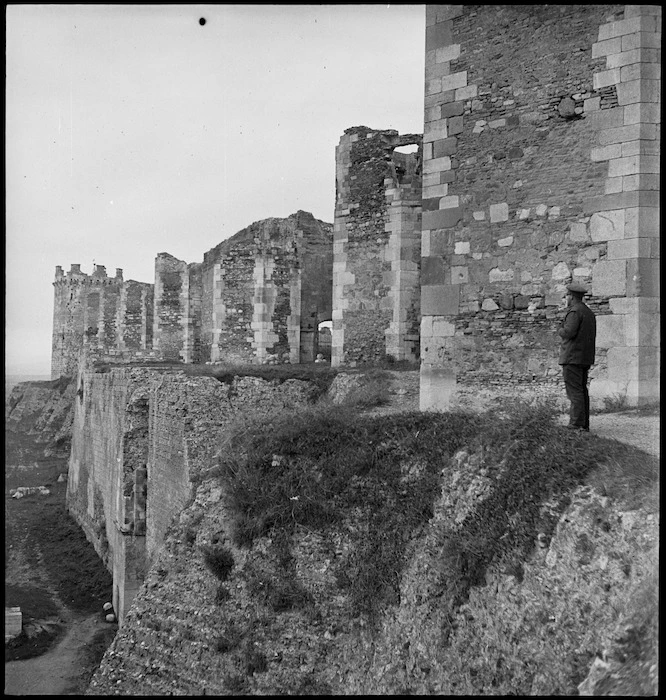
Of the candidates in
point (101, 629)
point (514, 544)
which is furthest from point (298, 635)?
point (101, 629)

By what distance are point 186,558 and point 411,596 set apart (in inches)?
102

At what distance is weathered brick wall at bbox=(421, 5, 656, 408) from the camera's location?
7.76m

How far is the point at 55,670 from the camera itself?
1201 centimetres

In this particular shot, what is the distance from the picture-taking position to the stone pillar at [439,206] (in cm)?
876

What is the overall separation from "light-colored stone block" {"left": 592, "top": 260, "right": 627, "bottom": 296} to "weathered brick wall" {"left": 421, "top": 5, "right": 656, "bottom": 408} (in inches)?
0.4

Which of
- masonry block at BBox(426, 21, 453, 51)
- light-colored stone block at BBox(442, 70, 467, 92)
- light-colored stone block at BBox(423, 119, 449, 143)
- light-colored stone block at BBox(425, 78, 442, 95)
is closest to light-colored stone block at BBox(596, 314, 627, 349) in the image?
light-colored stone block at BBox(423, 119, 449, 143)

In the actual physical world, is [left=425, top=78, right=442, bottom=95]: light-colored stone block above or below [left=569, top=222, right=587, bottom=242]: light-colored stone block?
above

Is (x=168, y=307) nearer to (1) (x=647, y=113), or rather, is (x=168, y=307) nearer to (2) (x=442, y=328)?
(2) (x=442, y=328)

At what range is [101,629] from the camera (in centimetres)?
1364

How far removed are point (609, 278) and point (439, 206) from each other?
228 centimetres

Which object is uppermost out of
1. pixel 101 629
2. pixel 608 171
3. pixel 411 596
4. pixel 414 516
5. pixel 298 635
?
pixel 608 171

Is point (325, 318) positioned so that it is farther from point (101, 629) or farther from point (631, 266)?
point (631, 266)

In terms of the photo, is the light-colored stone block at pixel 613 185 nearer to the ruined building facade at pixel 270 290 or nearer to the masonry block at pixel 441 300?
the masonry block at pixel 441 300

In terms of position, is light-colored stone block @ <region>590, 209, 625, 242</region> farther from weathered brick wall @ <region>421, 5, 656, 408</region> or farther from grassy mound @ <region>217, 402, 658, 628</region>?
grassy mound @ <region>217, 402, 658, 628</region>
